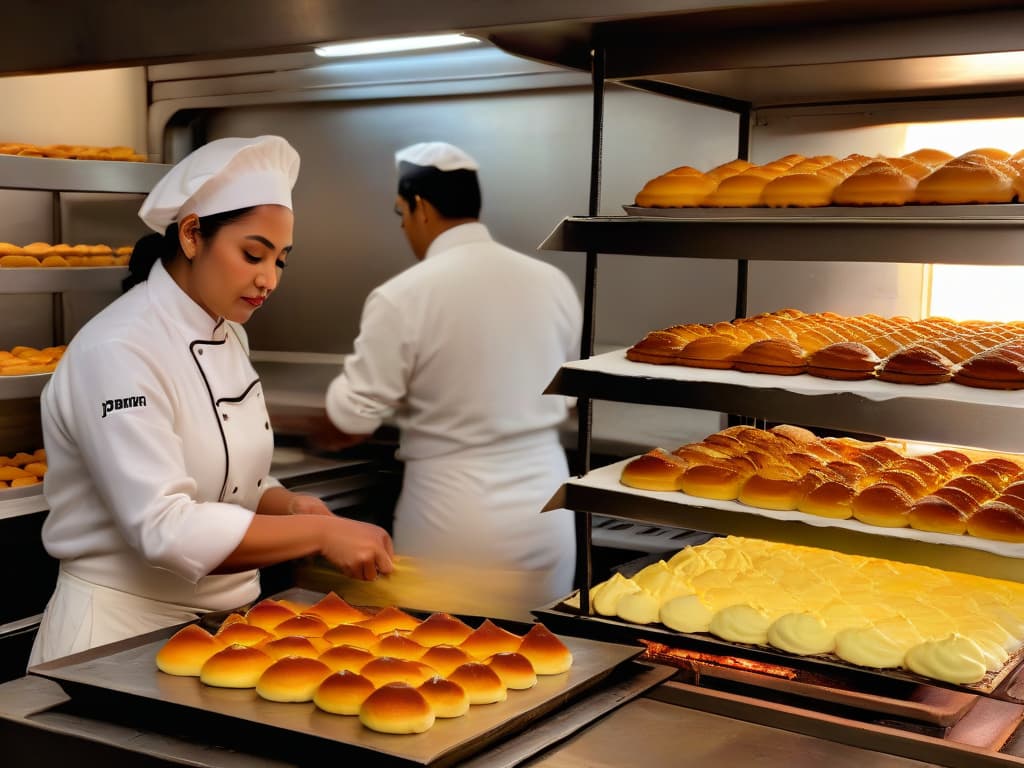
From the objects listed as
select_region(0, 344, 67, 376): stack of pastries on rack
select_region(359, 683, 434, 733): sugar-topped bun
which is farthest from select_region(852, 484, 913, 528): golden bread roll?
select_region(0, 344, 67, 376): stack of pastries on rack

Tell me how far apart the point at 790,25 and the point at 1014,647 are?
1006 millimetres

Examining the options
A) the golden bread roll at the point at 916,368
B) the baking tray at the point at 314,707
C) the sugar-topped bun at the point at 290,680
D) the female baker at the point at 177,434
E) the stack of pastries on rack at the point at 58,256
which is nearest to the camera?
the baking tray at the point at 314,707

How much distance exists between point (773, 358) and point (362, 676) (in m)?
0.80

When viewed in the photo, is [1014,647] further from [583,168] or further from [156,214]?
[583,168]

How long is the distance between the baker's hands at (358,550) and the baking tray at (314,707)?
32 cm

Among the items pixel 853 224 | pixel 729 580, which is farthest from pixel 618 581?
pixel 853 224

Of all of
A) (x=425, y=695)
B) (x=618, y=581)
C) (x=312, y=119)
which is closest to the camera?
(x=425, y=695)

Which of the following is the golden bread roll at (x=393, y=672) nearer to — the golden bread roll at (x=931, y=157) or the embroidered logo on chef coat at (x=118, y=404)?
the embroidered logo on chef coat at (x=118, y=404)

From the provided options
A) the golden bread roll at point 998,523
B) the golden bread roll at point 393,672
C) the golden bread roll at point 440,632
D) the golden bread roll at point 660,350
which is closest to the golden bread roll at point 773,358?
the golden bread roll at point 660,350

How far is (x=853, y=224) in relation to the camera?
1.60 m

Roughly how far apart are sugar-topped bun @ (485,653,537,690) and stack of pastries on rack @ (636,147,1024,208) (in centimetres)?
83

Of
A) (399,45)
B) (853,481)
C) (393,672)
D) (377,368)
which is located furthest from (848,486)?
(399,45)

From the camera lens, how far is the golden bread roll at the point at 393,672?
1.45 metres

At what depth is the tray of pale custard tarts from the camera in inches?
64.7
